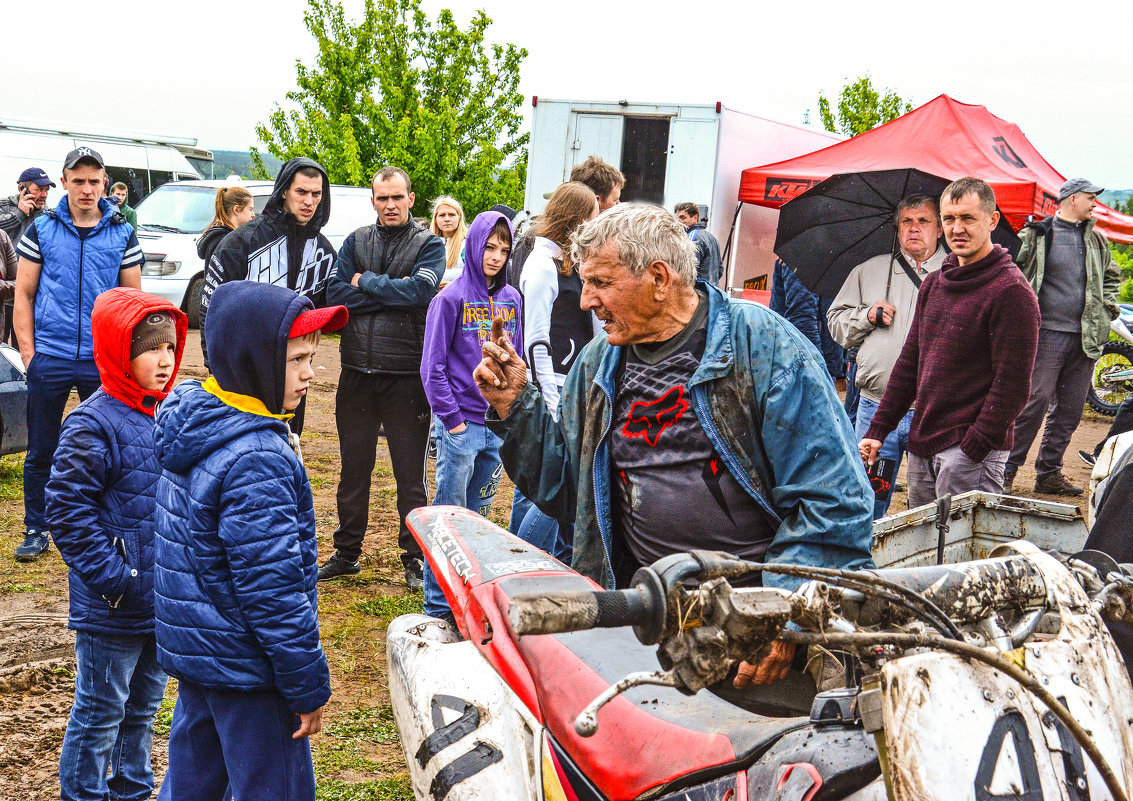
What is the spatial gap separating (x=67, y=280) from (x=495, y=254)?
240 cm

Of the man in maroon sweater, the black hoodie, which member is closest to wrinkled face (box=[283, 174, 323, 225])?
the black hoodie

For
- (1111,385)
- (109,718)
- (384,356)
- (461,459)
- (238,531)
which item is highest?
(384,356)

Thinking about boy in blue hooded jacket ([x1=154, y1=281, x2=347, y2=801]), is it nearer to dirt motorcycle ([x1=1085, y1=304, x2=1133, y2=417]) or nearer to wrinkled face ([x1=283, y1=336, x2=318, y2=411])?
wrinkled face ([x1=283, y1=336, x2=318, y2=411])

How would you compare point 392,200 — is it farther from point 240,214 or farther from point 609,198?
point 240,214

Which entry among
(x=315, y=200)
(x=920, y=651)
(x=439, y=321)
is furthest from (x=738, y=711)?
(x=315, y=200)

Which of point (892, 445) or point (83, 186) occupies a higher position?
point (83, 186)

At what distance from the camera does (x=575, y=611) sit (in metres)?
1.35

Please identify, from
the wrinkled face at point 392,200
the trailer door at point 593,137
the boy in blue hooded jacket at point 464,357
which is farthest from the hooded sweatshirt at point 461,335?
the trailer door at point 593,137

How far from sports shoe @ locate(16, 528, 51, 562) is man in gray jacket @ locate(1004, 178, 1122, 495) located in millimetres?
6774

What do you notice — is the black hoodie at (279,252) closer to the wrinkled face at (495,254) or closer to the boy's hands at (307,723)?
the wrinkled face at (495,254)

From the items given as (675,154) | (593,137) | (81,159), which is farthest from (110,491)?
(593,137)

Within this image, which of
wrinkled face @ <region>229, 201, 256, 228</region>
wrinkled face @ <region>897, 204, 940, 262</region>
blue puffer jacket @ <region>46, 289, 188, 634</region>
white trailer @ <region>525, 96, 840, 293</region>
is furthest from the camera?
white trailer @ <region>525, 96, 840, 293</region>

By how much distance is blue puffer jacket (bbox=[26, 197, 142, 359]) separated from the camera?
5.30 meters

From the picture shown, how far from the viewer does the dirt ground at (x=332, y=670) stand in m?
3.45
